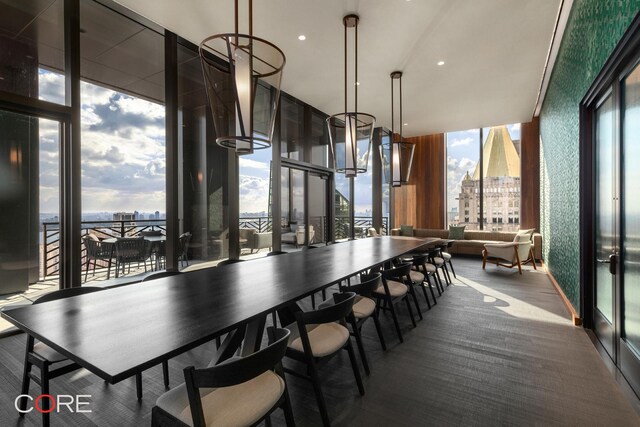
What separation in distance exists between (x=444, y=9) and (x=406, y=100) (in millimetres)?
2784

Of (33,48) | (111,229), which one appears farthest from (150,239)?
(33,48)

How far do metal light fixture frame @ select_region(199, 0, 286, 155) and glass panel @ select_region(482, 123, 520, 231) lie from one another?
311 inches

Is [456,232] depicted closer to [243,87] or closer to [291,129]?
[291,129]

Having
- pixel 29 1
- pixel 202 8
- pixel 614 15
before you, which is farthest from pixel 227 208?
pixel 614 15

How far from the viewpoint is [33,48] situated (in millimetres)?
3037

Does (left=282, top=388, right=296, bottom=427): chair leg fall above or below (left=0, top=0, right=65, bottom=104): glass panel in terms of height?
below

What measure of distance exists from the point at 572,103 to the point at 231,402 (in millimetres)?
4461

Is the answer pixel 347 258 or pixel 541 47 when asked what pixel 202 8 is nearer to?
pixel 347 258

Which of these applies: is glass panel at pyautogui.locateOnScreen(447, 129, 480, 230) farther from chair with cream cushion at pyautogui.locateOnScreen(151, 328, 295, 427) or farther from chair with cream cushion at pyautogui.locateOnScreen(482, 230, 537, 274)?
chair with cream cushion at pyautogui.locateOnScreen(151, 328, 295, 427)

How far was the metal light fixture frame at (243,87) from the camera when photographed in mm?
1965

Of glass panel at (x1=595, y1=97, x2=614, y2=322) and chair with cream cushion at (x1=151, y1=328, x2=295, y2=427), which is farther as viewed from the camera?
glass panel at (x1=595, y1=97, x2=614, y2=322)

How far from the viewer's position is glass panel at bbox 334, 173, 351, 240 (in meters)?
7.26

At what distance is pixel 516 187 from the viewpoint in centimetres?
798

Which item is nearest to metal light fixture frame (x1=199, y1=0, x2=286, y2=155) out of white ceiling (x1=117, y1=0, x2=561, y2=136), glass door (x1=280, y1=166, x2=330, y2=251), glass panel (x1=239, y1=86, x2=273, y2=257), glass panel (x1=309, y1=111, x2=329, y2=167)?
white ceiling (x1=117, y1=0, x2=561, y2=136)
